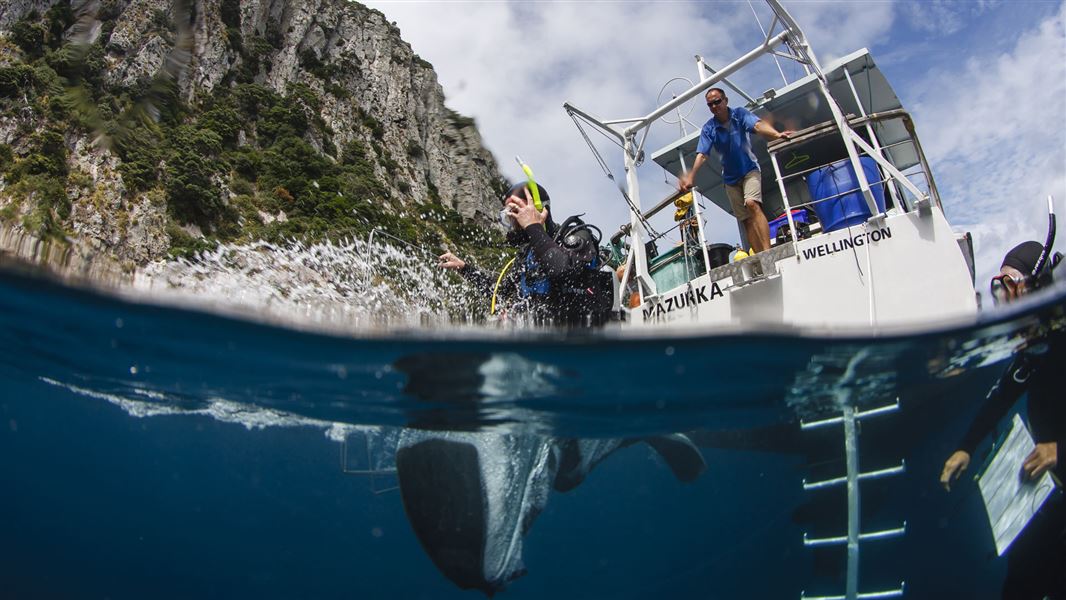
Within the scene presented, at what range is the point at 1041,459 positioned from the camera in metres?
5.90

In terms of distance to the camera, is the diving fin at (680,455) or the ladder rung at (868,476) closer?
the ladder rung at (868,476)

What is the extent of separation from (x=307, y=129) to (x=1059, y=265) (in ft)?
189

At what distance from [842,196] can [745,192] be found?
3.66 ft

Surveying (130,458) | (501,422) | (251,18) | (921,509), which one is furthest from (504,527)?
(251,18)

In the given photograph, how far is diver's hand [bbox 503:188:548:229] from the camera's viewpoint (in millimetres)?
5812

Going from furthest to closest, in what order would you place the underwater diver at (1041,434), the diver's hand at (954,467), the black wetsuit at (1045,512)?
the diver's hand at (954,467), the black wetsuit at (1045,512), the underwater diver at (1041,434)

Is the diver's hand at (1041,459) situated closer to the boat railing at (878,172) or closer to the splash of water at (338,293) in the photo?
the boat railing at (878,172)

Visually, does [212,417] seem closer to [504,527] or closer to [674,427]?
[504,527]

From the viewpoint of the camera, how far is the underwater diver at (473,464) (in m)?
6.14

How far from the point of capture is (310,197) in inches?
1613

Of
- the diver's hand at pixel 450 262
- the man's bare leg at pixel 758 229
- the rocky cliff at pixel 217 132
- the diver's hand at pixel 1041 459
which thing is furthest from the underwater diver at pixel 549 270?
the diver's hand at pixel 1041 459

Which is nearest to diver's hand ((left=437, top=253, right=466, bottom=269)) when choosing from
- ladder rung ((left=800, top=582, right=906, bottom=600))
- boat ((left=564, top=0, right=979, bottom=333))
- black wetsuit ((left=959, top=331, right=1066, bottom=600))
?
boat ((left=564, top=0, right=979, bottom=333))

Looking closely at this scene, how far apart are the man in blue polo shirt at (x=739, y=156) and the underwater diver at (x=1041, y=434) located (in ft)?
7.85

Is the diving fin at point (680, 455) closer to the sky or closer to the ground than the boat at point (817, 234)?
closer to the ground
